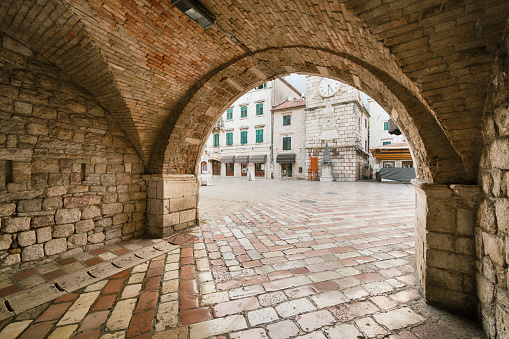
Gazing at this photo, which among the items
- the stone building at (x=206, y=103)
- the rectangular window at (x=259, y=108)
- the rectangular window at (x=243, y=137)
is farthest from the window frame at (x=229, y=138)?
the stone building at (x=206, y=103)

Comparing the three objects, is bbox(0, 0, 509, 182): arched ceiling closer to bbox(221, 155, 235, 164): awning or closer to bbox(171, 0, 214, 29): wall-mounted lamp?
bbox(171, 0, 214, 29): wall-mounted lamp

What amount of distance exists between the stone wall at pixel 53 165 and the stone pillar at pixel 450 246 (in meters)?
4.41

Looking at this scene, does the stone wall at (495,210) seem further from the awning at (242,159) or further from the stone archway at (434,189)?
the awning at (242,159)

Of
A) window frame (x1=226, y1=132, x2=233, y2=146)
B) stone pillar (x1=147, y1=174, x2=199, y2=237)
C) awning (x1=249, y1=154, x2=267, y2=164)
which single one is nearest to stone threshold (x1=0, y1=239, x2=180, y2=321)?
stone pillar (x1=147, y1=174, x2=199, y2=237)

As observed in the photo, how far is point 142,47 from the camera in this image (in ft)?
7.95

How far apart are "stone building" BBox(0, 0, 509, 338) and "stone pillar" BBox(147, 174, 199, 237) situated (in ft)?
0.09

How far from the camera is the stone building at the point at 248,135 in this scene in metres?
19.7

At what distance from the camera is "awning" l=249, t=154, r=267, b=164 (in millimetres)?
19531

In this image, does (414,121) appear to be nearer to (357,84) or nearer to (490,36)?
(490,36)

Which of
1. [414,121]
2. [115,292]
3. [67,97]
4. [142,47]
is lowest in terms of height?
[115,292]

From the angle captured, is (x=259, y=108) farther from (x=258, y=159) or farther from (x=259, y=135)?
(x=258, y=159)

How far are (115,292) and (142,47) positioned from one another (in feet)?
9.26

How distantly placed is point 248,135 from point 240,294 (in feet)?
63.4

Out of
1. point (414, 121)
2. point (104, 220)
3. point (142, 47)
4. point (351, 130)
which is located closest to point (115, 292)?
point (104, 220)
